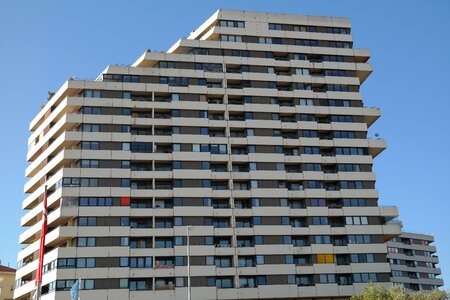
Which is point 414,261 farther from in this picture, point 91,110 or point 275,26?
point 91,110

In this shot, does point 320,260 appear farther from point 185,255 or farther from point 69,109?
point 69,109

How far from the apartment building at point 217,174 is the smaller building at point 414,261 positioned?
68.3 meters

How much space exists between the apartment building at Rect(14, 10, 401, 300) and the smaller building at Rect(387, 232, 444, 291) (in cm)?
6829

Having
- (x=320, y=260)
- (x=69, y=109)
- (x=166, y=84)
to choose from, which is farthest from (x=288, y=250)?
(x=69, y=109)

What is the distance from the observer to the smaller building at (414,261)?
164 meters

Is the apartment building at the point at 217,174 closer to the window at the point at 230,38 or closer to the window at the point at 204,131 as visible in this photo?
the window at the point at 230,38

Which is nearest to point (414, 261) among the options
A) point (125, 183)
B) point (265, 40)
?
point (265, 40)

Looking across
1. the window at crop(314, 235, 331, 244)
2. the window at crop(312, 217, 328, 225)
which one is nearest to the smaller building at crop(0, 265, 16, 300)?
the window at crop(314, 235, 331, 244)

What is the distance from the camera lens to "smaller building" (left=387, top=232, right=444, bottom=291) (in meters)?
164

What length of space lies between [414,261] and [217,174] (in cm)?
9715

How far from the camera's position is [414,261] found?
171750 mm

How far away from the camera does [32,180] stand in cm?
10469

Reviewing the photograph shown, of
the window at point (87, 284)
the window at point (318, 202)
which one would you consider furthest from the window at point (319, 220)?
the window at point (87, 284)

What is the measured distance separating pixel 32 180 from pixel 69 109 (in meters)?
15.7
